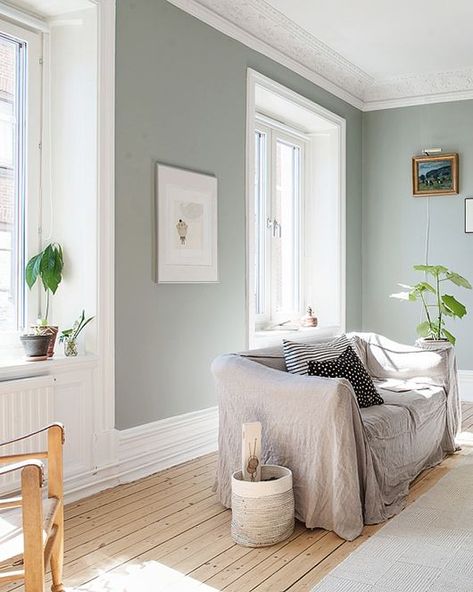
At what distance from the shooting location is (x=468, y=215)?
645cm

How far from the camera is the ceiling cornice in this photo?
4598mm

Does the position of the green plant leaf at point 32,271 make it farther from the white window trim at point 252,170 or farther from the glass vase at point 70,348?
the white window trim at point 252,170

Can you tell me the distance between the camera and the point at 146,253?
158 inches

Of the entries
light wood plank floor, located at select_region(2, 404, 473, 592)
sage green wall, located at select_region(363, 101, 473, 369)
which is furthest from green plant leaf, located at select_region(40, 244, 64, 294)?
sage green wall, located at select_region(363, 101, 473, 369)

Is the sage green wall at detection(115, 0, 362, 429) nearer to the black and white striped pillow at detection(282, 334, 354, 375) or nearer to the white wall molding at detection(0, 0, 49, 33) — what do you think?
the white wall molding at detection(0, 0, 49, 33)

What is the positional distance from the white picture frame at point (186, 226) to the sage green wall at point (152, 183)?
6 cm

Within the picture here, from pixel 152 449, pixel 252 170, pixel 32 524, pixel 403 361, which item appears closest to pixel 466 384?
pixel 403 361

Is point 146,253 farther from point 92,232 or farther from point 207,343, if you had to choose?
point 207,343

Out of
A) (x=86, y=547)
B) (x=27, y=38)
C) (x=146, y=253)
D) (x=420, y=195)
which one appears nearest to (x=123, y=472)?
(x=86, y=547)

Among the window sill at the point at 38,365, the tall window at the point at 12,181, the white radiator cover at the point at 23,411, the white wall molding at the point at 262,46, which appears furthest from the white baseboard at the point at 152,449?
the white wall molding at the point at 262,46

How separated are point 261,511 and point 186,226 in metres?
1.94

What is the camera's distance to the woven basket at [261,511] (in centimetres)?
297

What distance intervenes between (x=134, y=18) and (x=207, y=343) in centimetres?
198

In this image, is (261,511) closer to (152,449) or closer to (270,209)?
(152,449)
